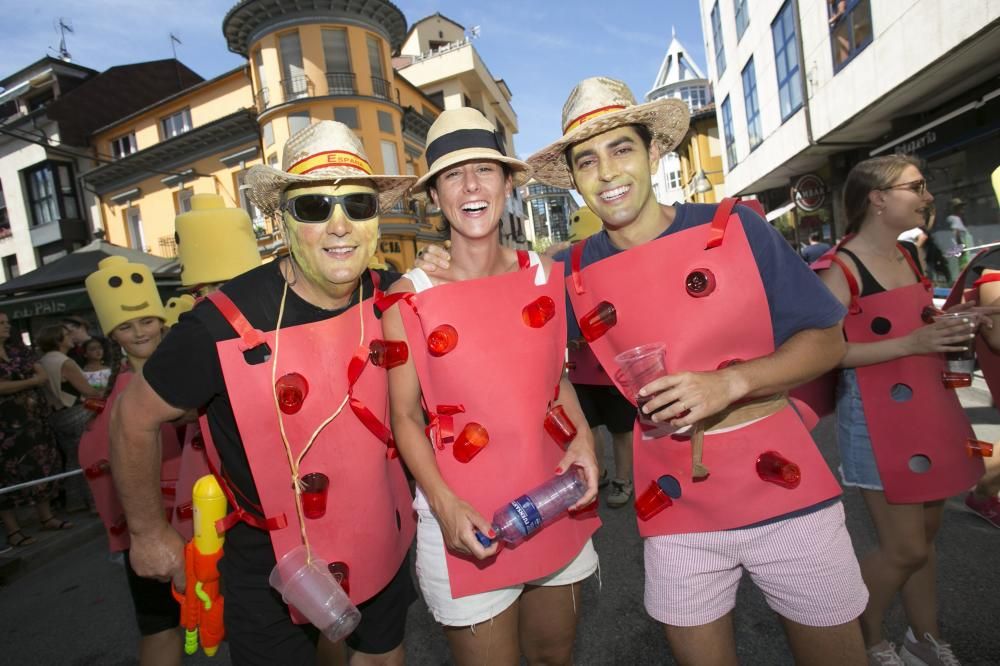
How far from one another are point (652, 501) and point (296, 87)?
2454 centimetres

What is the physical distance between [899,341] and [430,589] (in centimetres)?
213

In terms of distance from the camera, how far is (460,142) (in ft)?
6.66

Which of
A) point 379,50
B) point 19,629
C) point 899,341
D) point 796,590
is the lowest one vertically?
point 19,629

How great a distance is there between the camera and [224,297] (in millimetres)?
1807

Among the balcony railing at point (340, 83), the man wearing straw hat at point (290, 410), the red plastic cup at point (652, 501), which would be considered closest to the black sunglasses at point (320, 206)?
the man wearing straw hat at point (290, 410)

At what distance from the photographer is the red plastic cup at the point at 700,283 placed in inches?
67.0

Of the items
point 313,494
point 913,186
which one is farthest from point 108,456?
point 913,186

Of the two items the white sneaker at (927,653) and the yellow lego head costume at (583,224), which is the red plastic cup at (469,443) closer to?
the white sneaker at (927,653)

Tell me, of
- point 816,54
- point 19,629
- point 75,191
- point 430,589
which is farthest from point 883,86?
point 75,191

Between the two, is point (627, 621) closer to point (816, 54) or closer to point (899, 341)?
point (899, 341)

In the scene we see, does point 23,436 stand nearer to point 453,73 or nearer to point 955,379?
point 955,379

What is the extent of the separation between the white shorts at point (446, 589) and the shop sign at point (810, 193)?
1642cm

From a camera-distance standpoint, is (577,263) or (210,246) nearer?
(577,263)

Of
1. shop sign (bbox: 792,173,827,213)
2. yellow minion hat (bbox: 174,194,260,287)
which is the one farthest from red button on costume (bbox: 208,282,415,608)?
shop sign (bbox: 792,173,827,213)
